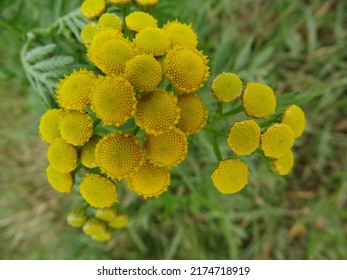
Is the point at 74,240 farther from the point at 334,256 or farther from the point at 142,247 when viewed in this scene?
the point at 334,256

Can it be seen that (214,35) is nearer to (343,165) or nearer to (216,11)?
(216,11)

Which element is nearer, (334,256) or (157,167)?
(157,167)

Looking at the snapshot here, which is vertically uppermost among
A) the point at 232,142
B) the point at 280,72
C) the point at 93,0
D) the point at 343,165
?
the point at 93,0

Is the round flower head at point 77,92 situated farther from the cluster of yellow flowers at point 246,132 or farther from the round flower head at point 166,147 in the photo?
the cluster of yellow flowers at point 246,132

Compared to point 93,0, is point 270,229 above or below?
below

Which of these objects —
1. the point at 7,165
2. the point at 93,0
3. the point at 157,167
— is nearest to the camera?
the point at 157,167
